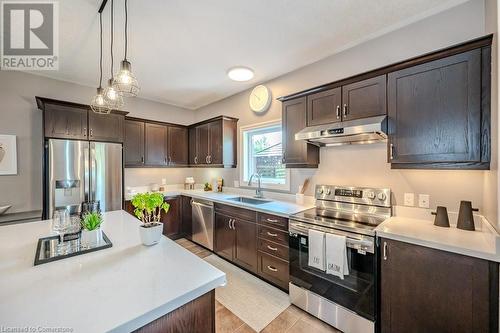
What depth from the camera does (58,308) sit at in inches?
30.6

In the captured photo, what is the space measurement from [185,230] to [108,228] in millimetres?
2387

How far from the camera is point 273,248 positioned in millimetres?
2436

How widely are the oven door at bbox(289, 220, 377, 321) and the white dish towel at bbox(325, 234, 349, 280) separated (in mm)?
39

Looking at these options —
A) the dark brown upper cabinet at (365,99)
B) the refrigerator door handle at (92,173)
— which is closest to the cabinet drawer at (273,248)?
the dark brown upper cabinet at (365,99)

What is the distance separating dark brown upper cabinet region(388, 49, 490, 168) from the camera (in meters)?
1.52

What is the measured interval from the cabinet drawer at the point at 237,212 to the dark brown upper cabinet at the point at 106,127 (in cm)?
196

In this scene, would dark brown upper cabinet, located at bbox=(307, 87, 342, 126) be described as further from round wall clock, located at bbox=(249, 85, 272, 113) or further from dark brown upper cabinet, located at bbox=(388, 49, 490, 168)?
round wall clock, located at bbox=(249, 85, 272, 113)

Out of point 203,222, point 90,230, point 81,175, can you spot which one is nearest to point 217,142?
point 203,222

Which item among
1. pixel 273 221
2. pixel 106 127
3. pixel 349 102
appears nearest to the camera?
pixel 349 102

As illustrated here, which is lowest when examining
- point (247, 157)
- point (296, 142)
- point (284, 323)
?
point (284, 323)

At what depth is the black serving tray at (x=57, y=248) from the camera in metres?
1.18

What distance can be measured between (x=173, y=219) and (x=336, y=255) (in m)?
3.03

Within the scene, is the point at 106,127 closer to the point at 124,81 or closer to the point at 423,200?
the point at 124,81

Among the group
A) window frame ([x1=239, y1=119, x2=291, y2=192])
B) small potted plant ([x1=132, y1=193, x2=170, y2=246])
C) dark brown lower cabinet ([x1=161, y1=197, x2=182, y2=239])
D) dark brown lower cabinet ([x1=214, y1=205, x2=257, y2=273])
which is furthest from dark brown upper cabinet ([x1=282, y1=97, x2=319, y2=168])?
dark brown lower cabinet ([x1=161, y1=197, x2=182, y2=239])
